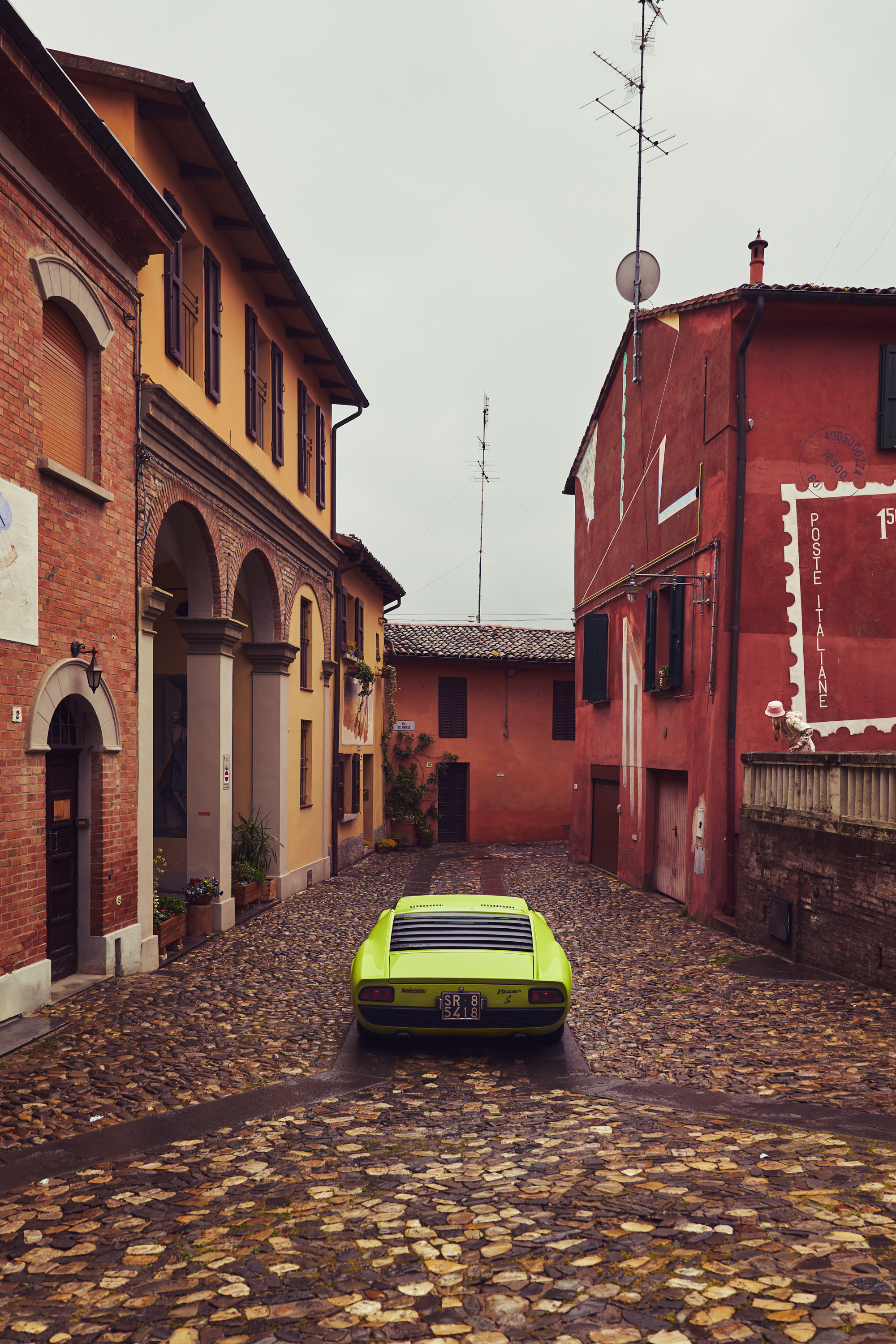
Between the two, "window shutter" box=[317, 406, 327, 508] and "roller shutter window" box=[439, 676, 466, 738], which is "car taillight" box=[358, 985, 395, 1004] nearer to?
"window shutter" box=[317, 406, 327, 508]

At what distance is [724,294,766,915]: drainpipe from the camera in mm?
13070

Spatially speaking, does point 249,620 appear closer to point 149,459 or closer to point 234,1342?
point 149,459

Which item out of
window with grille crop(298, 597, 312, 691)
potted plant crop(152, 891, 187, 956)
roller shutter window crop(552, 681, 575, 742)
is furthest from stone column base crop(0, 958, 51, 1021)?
roller shutter window crop(552, 681, 575, 742)

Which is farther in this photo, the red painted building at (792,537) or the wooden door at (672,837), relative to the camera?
the wooden door at (672,837)

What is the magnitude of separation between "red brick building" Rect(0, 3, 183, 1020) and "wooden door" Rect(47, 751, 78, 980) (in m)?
0.02

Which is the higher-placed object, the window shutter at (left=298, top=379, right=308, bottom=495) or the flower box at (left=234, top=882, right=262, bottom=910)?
the window shutter at (left=298, top=379, right=308, bottom=495)

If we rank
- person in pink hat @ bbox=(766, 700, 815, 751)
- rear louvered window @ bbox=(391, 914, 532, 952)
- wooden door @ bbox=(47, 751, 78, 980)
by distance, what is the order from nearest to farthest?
1. rear louvered window @ bbox=(391, 914, 532, 952)
2. wooden door @ bbox=(47, 751, 78, 980)
3. person in pink hat @ bbox=(766, 700, 815, 751)

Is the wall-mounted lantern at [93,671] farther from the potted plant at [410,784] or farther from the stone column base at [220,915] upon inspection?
the potted plant at [410,784]

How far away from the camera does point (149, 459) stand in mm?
10375

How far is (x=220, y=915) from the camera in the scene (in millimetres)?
12656

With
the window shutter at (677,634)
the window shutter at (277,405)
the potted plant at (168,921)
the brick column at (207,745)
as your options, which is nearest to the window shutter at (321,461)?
the window shutter at (277,405)

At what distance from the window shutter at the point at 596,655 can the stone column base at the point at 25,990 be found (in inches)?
535

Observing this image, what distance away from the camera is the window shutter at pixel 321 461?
18891mm

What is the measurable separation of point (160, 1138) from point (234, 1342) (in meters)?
2.44
